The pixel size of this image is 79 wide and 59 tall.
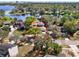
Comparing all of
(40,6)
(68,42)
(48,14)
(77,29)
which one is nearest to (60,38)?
(68,42)

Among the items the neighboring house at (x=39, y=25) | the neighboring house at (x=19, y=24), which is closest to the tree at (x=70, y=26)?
the neighboring house at (x=39, y=25)

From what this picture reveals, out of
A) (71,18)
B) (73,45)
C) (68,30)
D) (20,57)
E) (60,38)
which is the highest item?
(71,18)

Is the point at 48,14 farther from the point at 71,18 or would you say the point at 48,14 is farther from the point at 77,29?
the point at 77,29

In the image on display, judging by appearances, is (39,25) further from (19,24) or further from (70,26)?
(70,26)

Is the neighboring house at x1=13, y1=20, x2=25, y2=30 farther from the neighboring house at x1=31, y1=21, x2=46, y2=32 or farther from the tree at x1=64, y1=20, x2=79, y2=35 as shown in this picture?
the tree at x1=64, y1=20, x2=79, y2=35

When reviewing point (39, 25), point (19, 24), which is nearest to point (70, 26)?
point (39, 25)

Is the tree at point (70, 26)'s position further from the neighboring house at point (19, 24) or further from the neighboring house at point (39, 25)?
the neighboring house at point (19, 24)

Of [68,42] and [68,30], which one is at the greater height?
[68,30]

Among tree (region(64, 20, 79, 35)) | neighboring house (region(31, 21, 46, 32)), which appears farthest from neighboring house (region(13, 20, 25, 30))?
tree (region(64, 20, 79, 35))

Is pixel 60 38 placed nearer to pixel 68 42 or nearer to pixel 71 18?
pixel 68 42
